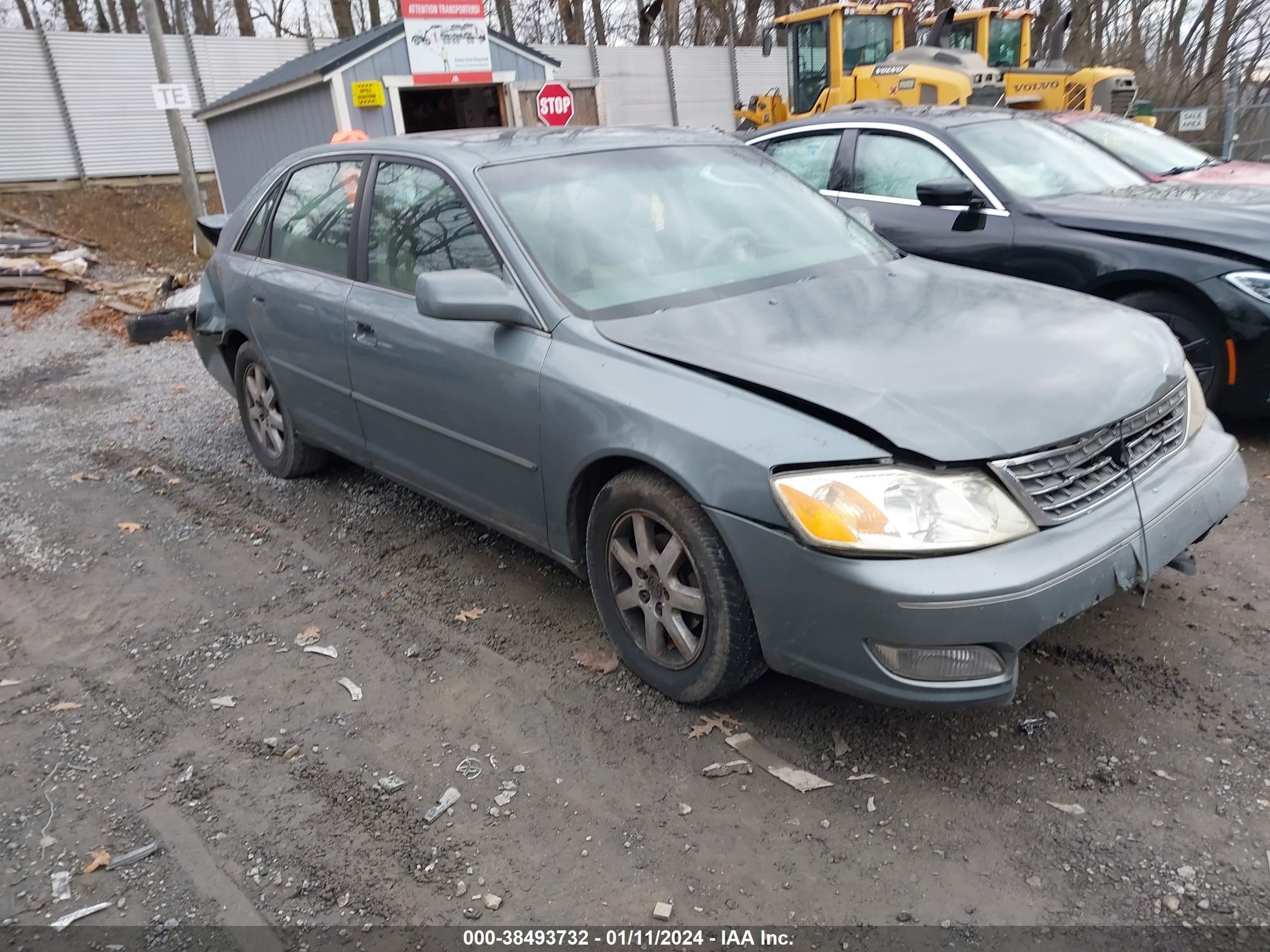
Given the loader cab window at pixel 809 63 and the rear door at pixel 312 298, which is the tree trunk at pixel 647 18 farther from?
the rear door at pixel 312 298

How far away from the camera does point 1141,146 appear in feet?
22.3

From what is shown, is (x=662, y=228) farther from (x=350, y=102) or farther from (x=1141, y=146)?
(x=350, y=102)

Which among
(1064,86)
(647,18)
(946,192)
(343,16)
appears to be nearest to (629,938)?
(946,192)

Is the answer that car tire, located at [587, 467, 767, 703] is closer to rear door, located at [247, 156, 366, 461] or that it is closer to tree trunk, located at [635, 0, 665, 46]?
rear door, located at [247, 156, 366, 461]

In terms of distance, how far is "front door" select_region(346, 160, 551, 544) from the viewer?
11.2 ft

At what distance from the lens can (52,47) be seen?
61.0 ft

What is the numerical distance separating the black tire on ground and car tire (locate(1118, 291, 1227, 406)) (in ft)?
27.8

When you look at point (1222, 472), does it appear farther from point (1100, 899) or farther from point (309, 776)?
point (309, 776)

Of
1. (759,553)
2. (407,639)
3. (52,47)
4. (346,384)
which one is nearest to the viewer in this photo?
(759,553)

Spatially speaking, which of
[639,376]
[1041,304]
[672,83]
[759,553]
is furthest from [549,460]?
[672,83]

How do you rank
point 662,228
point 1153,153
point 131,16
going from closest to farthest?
1. point 662,228
2. point 1153,153
3. point 131,16

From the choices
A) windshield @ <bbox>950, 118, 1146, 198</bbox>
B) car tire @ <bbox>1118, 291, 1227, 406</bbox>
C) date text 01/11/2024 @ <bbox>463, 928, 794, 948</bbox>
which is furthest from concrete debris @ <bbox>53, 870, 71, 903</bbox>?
windshield @ <bbox>950, 118, 1146, 198</bbox>

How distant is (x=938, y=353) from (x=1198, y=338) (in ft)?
9.21

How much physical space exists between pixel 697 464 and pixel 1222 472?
1697mm
